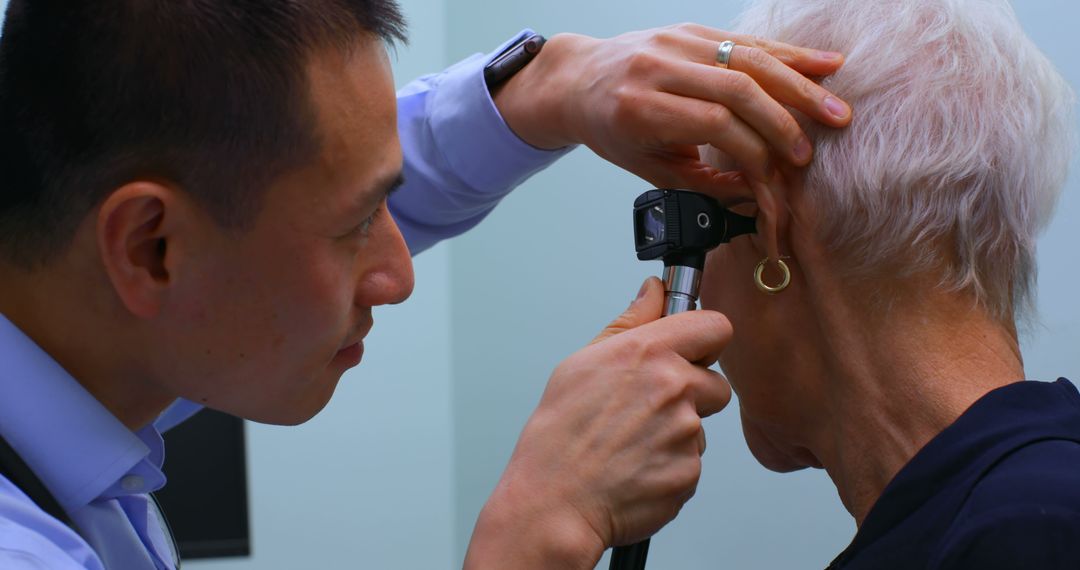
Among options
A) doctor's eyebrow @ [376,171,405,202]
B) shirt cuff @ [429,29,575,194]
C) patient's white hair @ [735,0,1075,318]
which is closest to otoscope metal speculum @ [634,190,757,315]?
patient's white hair @ [735,0,1075,318]

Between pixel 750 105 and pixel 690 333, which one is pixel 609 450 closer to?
pixel 690 333

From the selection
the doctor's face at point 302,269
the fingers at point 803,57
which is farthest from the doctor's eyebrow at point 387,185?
the fingers at point 803,57

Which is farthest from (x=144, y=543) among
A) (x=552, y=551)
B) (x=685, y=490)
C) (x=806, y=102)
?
(x=806, y=102)

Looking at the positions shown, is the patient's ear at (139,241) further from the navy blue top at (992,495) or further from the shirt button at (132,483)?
the navy blue top at (992,495)

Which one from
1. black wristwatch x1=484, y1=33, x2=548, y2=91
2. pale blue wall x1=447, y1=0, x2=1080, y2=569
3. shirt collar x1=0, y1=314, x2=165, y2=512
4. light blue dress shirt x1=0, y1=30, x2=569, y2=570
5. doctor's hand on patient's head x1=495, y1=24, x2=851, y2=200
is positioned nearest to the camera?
light blue dress shirt x1=0, y1=30, x2=569, y2=570

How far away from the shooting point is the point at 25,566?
712 millimetres

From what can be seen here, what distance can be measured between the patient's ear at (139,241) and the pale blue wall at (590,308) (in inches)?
54.7

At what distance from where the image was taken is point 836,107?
0.98 meters

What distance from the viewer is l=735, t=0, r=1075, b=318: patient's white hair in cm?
98

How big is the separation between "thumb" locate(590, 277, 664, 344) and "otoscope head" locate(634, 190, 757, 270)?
0.03m

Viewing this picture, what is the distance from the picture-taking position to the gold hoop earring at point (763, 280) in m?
1.07

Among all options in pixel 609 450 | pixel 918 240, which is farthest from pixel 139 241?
pixel 918 240

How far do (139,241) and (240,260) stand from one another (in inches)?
3.2

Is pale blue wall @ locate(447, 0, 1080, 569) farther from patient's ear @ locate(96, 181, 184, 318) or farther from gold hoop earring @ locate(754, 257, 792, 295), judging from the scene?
patient's ear @ locate(96, 181, 184, 318)
